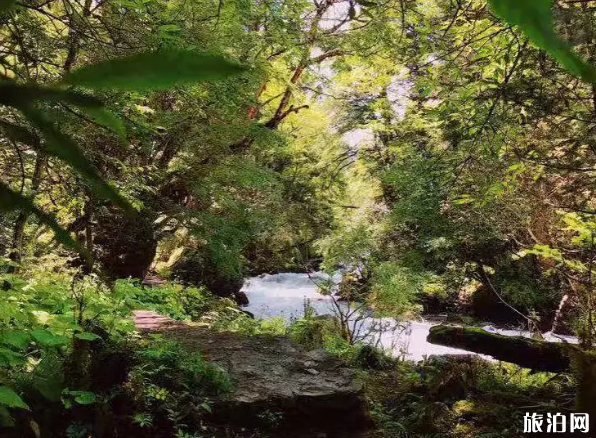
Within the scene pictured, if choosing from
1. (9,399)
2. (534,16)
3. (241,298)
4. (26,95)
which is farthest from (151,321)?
(241,298)

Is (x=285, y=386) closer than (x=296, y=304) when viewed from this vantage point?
Yes

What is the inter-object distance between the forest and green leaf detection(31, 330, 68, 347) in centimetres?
3

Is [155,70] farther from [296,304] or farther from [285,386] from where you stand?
[296,304]

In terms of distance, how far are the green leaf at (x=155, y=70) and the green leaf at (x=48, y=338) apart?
418 cm

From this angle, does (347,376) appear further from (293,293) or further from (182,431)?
(293,293)

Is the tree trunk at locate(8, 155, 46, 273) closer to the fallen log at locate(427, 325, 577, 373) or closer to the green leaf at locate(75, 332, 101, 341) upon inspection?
the green leaf at locate(75, 332, 101, 341)

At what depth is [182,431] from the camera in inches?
147

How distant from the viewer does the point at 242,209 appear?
10.4 meters

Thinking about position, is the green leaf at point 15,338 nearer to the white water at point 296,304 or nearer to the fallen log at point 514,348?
the fallen log at point 514,348

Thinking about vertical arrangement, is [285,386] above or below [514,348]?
below

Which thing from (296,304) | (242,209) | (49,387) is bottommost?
(49,387)

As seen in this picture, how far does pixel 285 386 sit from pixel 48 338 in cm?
245

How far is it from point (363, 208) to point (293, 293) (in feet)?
15.7

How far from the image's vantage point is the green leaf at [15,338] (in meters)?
3.57
